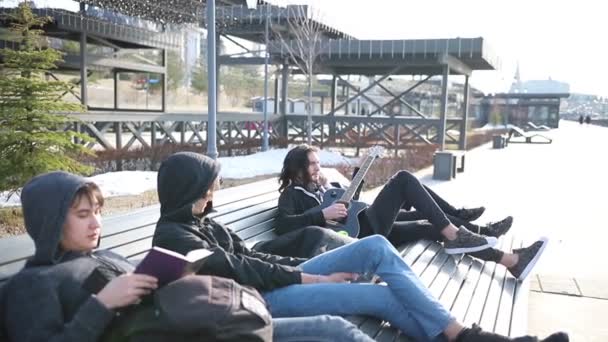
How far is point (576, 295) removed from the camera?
17.1 feet

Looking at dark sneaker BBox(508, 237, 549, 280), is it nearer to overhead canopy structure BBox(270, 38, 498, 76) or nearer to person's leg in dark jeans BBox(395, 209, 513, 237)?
person's leg in dark jeans BBox(395, 209, 513, 237)

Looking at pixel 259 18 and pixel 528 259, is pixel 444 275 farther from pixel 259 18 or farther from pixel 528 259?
pixel 259 18

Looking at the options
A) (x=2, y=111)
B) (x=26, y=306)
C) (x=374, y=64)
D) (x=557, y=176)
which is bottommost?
(x=557, y=176)

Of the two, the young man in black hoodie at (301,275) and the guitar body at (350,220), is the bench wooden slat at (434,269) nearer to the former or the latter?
the guitar body at (350,220)

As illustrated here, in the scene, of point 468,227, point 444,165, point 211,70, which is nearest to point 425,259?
point 468,227

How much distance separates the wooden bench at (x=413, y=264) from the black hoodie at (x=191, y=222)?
0.56m

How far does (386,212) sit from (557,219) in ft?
17.8

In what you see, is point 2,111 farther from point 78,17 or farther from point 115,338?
point 78,17

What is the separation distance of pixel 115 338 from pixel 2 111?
7397 millimetres

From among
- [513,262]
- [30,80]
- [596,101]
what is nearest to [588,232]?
[513,262]

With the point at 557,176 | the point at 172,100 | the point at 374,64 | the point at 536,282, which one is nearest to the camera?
the point at 536,282

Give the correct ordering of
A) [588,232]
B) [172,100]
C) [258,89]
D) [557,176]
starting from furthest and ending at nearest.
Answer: [258,89] < [172,100] < [557,176] < [588,232]

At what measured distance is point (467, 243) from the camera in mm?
4617

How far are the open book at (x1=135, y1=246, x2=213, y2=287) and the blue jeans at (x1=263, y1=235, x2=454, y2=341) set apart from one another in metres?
1.06
